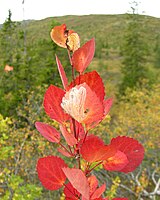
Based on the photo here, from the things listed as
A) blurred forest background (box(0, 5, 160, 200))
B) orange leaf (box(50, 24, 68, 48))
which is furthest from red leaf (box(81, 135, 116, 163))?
blurred forest background (box(0, 5, 160, 200))

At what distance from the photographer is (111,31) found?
66.6m

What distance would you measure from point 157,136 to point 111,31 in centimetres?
5880

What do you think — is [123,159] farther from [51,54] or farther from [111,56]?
[111,56]

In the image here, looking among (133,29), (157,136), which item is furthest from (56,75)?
(133,29)

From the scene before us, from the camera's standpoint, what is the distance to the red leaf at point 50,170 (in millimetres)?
816

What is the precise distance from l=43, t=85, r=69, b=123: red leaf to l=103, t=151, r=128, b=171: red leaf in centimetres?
15

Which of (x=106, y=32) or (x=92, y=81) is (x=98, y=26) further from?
(x=92, y=81)

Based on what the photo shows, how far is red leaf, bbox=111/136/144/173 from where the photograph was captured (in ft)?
2.66

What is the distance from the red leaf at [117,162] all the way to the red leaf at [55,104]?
0.15 meters

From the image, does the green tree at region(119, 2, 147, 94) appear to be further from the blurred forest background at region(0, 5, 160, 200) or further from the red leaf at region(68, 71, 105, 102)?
the red leaf at region(68, 71, 105, 102)

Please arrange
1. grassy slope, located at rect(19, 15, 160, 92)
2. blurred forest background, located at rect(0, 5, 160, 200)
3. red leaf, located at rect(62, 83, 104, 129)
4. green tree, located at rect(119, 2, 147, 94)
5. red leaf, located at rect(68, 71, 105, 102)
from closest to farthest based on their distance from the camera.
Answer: red leaf, located at rect(62, 83, 104, 129)
red leaf, located at rect(68, 71, 105, 102)
blurred forest background, located at rect(0, 5, 160, 200)
green tree, located at rect(119, 2, 147, 94)
grassy slope, located at rect(19, 15, 160, 92)

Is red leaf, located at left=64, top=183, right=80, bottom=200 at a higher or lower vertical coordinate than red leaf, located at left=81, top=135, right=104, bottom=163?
lower

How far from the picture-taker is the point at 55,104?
813 millimetres

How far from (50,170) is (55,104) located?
0.16m
